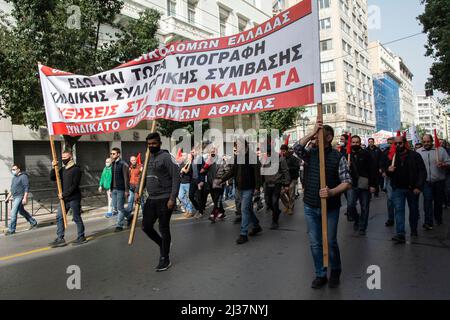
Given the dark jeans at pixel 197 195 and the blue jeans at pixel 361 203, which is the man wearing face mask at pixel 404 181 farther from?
the dark jeans at pixel 197 195

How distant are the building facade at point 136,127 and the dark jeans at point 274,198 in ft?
36.1

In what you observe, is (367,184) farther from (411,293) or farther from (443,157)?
(411,293)

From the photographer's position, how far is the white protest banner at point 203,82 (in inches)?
184

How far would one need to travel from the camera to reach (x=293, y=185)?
10.9 meters

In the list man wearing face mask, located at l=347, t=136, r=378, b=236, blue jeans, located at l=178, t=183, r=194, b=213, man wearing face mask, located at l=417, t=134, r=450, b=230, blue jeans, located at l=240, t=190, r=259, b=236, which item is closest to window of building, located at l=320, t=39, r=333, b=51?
blue jeans, located at l=178, t=183, r=194, b=213

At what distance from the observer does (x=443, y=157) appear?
7.39 meters

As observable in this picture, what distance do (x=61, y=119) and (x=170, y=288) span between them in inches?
149

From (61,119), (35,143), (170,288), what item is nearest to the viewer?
(170,288)

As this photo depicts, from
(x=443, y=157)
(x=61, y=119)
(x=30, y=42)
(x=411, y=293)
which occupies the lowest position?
(x=411, y=293)

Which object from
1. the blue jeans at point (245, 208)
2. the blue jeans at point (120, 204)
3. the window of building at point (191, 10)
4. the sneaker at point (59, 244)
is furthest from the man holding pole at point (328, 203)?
the window of building at point (191, 10)

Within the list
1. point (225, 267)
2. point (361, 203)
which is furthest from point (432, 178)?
point (225, 267)

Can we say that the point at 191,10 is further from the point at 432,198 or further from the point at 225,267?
the point at 225,267

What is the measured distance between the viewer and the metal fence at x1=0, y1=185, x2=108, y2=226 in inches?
481
